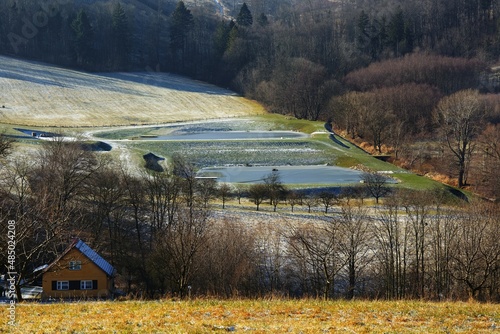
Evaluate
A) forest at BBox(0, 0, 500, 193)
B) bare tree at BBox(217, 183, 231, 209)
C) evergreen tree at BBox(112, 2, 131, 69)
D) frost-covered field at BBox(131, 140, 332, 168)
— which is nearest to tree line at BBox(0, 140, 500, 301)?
bare tree at BBox(217, 183, 231, 209)

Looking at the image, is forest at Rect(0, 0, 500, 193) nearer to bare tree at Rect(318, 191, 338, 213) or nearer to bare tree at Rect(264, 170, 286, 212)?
bare tree at Rect(318, 191, 338, 213)

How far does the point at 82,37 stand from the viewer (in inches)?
4653

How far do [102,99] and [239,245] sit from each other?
77.8 m

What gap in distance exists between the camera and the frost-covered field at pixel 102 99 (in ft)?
284

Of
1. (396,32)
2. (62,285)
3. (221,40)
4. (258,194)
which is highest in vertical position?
(221,40)

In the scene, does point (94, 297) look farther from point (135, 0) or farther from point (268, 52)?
point (135, 0)

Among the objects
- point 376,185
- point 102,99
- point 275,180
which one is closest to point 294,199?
point 275,180

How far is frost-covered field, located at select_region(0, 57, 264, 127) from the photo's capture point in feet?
284

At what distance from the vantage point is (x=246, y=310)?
13812 millimetres

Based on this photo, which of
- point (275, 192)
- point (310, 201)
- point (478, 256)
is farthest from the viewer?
point (310, 201)

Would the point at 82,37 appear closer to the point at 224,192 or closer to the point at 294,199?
the point at 224,192

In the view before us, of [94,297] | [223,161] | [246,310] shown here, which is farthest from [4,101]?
[246,310]

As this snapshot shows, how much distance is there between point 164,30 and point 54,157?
355 feet

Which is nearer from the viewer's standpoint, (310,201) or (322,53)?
(310,201)
